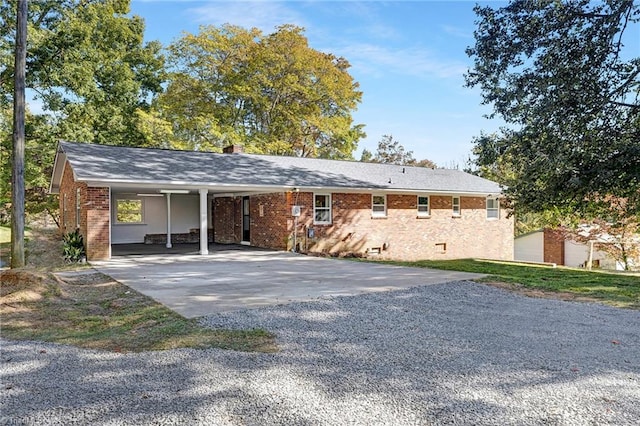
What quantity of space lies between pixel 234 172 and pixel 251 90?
13.4 meters

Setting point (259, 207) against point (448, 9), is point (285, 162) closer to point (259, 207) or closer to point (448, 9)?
point (259, 207)

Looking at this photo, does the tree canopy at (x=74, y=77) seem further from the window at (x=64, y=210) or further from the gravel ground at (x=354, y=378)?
the gravel ground at (x=354, y=378)

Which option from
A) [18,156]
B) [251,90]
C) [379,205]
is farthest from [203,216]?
[251,90]

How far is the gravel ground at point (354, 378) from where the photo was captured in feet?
10.4

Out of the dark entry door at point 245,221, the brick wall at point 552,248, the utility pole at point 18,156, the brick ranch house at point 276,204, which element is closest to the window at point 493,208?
the brick ranch house at point 276,204

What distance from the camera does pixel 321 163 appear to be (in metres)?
21.1

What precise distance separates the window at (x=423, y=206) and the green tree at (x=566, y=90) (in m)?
8.93

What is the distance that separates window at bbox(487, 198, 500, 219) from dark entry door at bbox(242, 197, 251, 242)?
12333 mm

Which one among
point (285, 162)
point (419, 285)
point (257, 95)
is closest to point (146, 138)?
point (257, 95)

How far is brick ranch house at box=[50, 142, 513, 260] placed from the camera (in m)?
14.5

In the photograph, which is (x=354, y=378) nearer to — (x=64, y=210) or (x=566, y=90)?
(x=566, y=90)

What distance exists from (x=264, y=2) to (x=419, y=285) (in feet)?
33.6

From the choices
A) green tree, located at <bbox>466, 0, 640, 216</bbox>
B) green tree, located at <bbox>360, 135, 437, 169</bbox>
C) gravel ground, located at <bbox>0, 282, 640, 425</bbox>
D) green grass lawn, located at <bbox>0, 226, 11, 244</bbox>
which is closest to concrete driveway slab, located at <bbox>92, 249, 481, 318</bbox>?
gravel ground, located at <bbox>0, 282, 640, 425</bbox>

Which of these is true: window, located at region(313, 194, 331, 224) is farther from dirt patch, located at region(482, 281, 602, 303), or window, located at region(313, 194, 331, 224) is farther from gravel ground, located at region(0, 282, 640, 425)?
gravel ground, located at region(0, 282, 640, 425)
